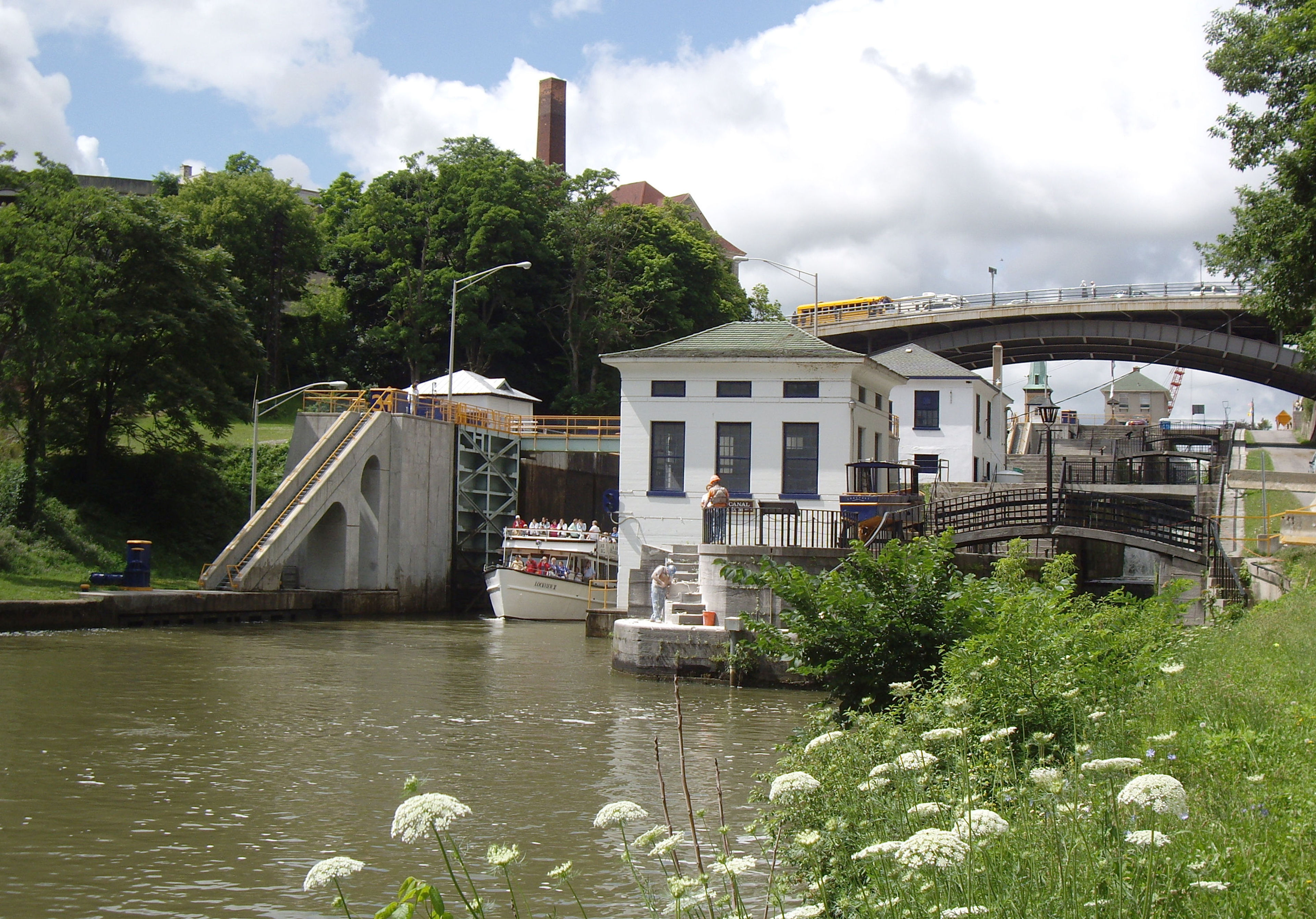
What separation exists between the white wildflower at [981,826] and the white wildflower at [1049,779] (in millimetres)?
624

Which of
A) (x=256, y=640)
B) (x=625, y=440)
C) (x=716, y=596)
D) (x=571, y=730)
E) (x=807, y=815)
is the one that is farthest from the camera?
(x=625, y=440)

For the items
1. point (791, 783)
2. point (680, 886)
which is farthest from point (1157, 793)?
point (680, 886)

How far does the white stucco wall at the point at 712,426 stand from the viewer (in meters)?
31.1

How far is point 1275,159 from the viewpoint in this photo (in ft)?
66.8

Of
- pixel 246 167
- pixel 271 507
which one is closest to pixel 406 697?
pixel 271 507

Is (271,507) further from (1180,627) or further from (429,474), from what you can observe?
(1180,627)

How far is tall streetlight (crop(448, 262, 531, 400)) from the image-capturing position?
4012 cm

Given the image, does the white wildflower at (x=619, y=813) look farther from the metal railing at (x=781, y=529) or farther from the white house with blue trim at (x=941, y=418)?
the white house with blue trim at (x=941, y=418)

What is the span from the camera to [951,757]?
7.27 m

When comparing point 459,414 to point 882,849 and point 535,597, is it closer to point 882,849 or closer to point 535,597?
point 535,597

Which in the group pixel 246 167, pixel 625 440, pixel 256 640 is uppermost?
pixel 246 167

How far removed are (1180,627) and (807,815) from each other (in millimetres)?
9266

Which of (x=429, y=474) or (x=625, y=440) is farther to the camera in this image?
(x=429, y=474)

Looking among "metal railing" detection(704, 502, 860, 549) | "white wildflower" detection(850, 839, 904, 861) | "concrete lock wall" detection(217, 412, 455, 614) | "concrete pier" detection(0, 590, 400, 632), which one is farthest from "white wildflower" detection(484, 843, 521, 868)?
"concrete lock wall" detection(217, 412, 455, 614)
